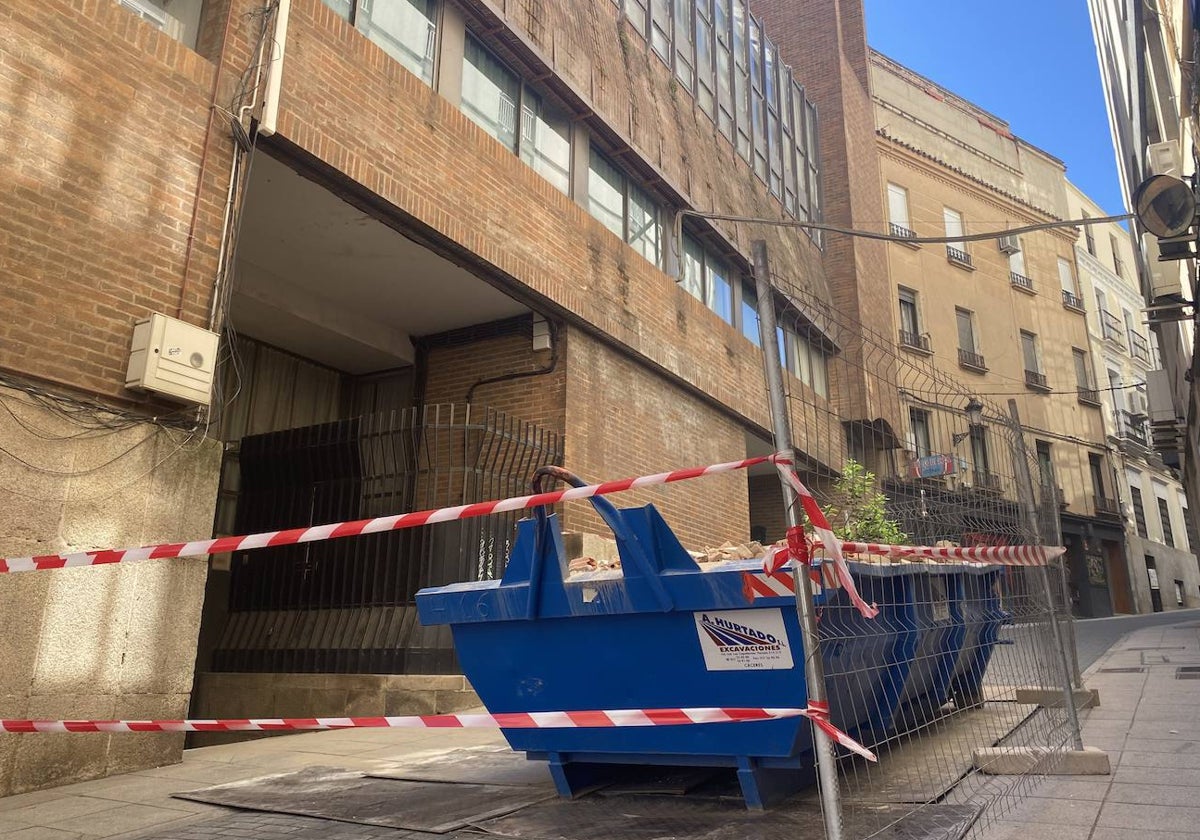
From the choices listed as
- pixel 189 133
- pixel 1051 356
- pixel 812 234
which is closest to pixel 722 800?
pixel 189 133

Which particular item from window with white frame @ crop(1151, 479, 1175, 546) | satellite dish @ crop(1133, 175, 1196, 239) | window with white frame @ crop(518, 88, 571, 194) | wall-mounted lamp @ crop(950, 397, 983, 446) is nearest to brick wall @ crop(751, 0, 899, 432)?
window with white frame @ crop(518, 88, 571, 194)

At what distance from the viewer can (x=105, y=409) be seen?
5.55m

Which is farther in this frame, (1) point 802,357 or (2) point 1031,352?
(2) point 1031,352

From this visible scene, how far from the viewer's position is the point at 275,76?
6.89 metres

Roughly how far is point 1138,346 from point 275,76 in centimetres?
4030

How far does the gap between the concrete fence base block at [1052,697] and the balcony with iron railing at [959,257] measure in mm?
25640

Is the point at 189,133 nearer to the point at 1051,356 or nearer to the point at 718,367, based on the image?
the point at 718,367

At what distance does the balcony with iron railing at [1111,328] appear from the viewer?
3450 cm

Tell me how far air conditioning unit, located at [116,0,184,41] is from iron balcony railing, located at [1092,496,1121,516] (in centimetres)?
3211

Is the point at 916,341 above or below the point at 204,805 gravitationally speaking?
above

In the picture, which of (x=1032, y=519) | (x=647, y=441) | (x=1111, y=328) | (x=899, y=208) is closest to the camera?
(x=1032, y=519)

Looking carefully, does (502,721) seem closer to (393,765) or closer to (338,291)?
(393,765)

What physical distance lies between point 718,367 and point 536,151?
17.1 feet

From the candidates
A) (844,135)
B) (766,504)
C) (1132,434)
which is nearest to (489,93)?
(766,504)
